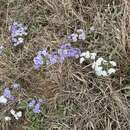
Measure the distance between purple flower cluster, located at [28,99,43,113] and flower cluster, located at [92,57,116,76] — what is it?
383 mm

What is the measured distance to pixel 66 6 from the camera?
9.46 feet

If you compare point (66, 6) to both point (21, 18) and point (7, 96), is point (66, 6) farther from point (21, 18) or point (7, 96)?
point (7, 96)

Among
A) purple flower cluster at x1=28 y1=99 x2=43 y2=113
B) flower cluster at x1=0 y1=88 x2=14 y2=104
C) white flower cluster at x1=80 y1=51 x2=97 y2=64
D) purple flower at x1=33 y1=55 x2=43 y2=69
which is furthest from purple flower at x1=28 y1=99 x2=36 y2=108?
white flower cluster at x1=80 y1=51 x2=97 y2=64

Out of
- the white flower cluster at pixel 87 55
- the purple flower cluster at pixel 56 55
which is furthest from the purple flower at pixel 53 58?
the white flower cluster at pixel 87 55

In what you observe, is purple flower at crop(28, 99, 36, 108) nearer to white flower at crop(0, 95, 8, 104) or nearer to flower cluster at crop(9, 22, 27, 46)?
white flower at crop(0, 95, 8, 104)

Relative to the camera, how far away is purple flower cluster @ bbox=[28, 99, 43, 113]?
8.54 feet

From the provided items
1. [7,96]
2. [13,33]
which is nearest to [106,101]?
[7,96]

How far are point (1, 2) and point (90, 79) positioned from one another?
876 millimetres

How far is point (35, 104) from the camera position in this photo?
264 cm

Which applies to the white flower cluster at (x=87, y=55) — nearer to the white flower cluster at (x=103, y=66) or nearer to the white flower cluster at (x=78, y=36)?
the white flower cluster at (x=103, y=66)

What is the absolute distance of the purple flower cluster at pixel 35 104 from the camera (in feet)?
8.54

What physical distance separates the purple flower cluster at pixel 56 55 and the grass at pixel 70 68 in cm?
4

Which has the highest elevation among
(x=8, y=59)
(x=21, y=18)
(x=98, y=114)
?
(x=21, y=18)

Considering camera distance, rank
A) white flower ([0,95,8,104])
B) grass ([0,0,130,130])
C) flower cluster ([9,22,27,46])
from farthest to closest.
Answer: flower cluster ([9,22,27,46]) → white flower ([0,95,8,104]) → grass ([0,0,130,130])
